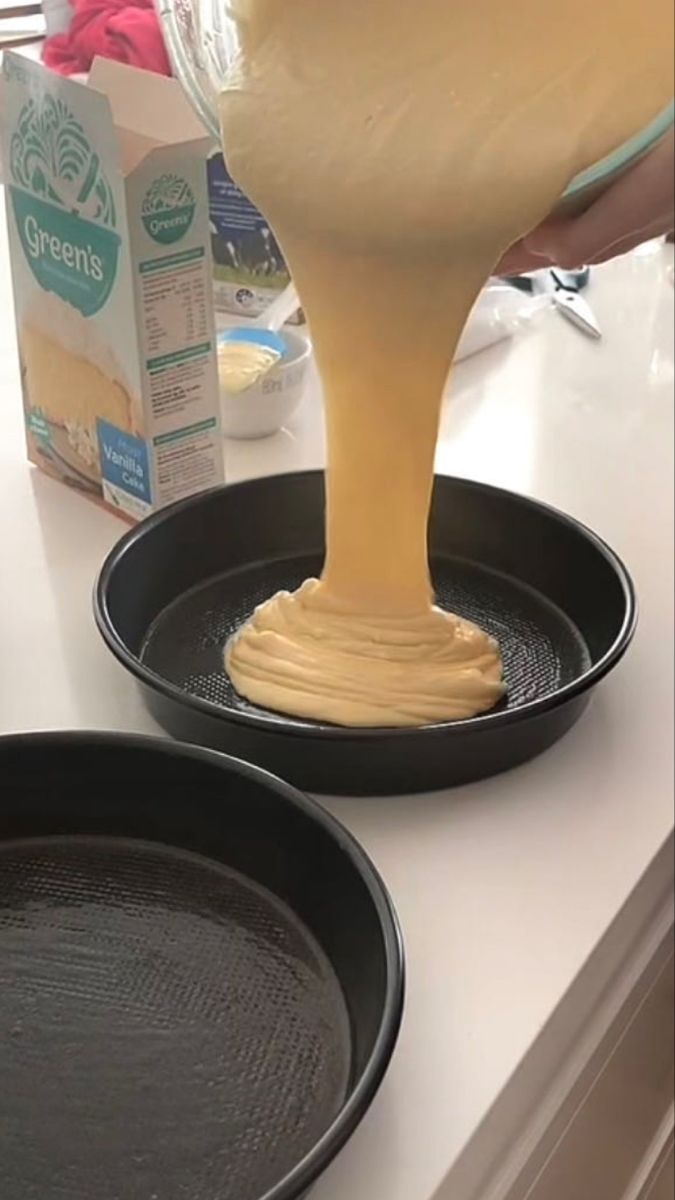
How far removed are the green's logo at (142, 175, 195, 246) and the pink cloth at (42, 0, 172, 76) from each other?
1.42 feet

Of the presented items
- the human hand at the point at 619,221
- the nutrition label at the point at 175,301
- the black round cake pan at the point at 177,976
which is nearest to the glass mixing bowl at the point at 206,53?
the human hand at the point at 619,221

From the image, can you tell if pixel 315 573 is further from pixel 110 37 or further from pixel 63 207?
pixel 110 37

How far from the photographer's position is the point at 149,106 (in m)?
0.76

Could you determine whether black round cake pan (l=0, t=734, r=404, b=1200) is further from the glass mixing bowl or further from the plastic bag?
the plastic bag

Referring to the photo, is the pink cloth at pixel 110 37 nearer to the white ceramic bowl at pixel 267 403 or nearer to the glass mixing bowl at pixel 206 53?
the white ceramic bowl at pixel 267 403

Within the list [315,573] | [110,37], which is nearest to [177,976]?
Result: [315,573]

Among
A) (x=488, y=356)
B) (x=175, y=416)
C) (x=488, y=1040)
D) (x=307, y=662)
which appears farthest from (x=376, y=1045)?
(x=488, y=356)

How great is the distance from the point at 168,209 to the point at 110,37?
23.2 inches

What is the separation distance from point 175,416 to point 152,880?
0.31 meters

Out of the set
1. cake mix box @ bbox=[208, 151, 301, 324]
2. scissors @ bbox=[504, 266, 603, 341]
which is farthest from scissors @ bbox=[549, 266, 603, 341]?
cake mix box @ bbox=[208, 151, 301, 324]

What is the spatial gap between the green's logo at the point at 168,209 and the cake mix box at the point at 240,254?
316 millimetres

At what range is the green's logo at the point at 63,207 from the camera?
2.52 ft

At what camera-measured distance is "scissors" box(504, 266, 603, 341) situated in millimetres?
1173

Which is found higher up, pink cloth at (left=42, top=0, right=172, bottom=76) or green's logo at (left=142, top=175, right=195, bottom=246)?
pink cloth at (left=42, top=0, right=172, bottom=76)
